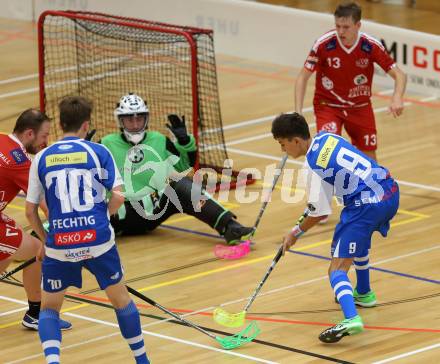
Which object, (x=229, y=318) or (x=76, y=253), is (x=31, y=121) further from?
(x=229, y=318)

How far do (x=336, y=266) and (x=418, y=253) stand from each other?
6.45 ft

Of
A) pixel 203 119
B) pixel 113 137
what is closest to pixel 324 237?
pixel 113 137

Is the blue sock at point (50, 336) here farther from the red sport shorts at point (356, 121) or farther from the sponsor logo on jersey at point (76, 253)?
the red sport shorts at point (356, 121)

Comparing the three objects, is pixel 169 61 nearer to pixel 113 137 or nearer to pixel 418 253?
pixel 113 137

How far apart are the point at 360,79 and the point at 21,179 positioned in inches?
154

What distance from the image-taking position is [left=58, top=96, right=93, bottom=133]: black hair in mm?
7727

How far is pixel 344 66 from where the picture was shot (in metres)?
11.4

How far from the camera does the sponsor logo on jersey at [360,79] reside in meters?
11.4

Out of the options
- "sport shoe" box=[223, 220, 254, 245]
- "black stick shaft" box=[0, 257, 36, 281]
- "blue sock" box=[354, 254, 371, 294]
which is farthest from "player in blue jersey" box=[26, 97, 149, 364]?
"sport shoe" box=[223, 220, 254, 245]

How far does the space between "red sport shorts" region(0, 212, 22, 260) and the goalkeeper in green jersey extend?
7.19 ft

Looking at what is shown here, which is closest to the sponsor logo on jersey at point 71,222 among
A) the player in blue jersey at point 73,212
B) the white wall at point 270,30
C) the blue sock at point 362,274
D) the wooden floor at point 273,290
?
the player in blue jersey at point 73,212

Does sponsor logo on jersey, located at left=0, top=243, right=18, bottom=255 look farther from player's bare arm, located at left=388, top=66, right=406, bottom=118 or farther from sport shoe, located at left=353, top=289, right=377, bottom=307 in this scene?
player's bare arm, located at left=388, top=66, right=406, bottom=118

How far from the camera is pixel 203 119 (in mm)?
14070

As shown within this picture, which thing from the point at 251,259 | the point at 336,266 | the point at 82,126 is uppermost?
the point at 82,126
